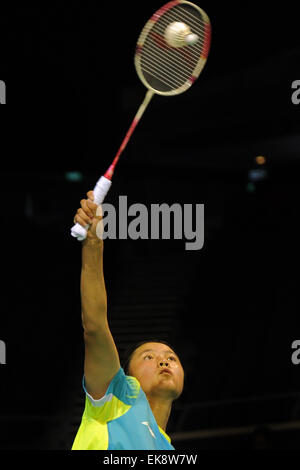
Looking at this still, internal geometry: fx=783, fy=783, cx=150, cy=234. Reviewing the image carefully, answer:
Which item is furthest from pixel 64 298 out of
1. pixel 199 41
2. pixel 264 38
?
pixel 199 41

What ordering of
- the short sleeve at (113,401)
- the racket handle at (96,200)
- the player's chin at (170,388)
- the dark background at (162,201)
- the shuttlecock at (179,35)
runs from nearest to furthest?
the racket handle at (96,200), the short sleeve at (113,401), the player's chin at (170,388), the shuttlecock at (179,35), the dark background at (162,201)

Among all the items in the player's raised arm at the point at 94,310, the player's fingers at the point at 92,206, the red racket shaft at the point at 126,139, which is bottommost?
the player's raised arm at the point at 94,310

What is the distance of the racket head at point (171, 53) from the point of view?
289cm

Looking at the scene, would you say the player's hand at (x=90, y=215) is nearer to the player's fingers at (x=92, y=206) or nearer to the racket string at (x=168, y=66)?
the player's fingers at (x=92, y=206)

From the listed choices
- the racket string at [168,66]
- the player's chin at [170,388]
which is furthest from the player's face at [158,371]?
the racket string at [168,66]

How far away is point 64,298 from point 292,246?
299cm

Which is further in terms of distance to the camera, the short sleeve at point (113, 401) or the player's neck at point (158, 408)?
the player's neck at point (158, 408)

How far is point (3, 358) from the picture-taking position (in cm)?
772

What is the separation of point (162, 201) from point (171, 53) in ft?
28.2

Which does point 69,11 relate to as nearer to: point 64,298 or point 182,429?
point 64,298

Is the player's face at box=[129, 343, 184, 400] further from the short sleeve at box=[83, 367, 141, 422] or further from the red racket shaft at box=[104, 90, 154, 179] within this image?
the red racket shaft at box=[104, 90, 154, 179]

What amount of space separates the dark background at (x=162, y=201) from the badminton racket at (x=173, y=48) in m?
3.52

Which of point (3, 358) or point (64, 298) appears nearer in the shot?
point (3, 358)

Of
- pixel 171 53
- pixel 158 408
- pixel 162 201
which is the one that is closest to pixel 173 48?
pixel 171 53
